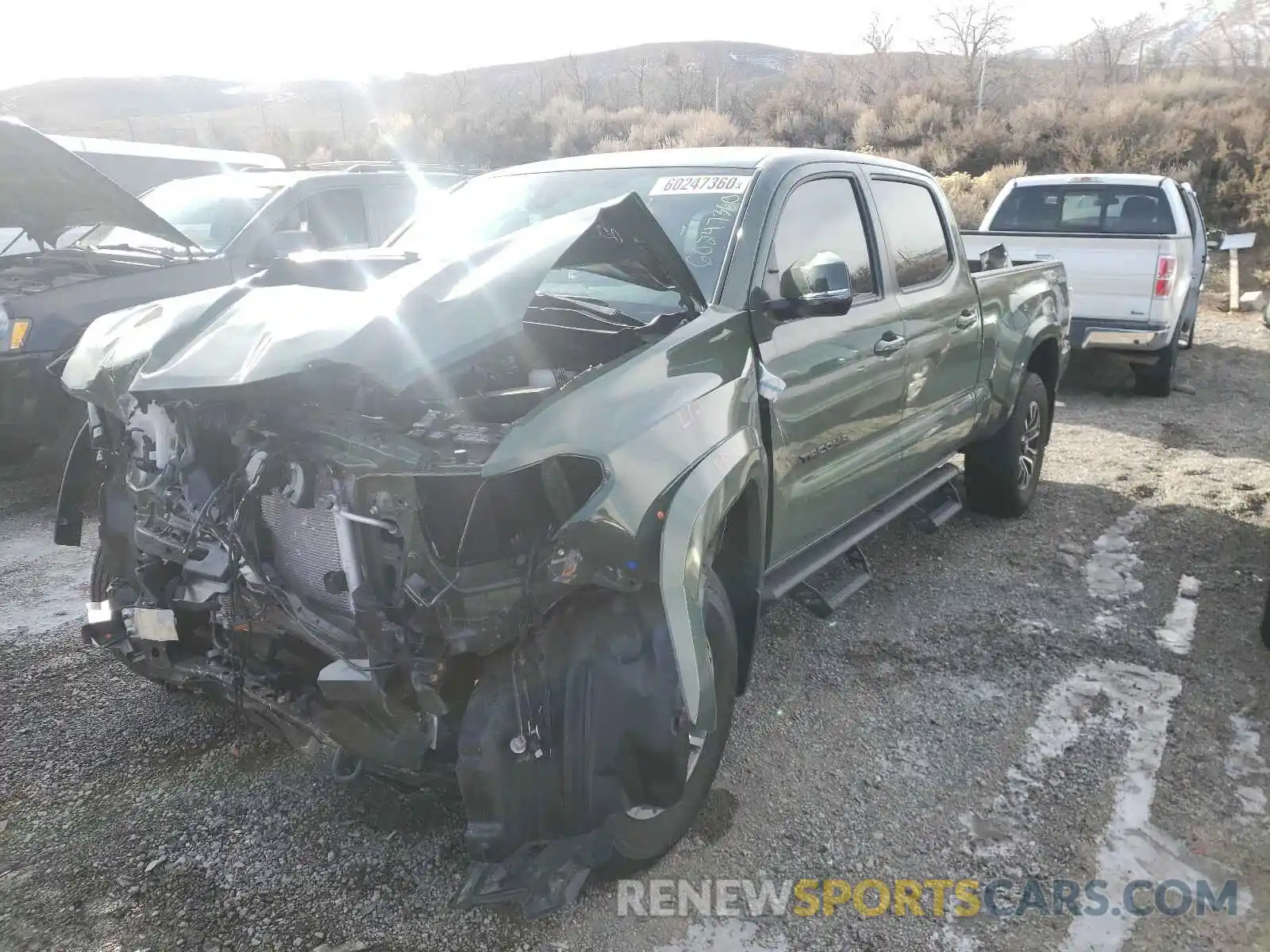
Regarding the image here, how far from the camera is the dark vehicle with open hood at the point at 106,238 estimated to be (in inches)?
205

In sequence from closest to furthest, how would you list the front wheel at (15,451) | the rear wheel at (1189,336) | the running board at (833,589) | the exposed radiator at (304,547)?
the exposed radiator at (304,547) → the running board at (833,589) → the front wheel at (15,451) → the rear wheel at (1189,336)

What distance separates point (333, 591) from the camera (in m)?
2.38

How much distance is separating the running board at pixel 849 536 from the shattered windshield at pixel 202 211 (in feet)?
16.0

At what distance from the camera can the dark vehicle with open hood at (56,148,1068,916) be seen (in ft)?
7.34

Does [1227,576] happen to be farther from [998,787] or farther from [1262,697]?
[998,787]

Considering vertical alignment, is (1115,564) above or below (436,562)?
below

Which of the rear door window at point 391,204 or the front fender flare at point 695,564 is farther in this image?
the rear door window at point 391,204

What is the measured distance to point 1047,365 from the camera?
5914 mm

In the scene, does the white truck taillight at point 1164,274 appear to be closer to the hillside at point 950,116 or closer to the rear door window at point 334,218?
the rear door window at point 334,218

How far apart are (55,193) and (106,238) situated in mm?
1966

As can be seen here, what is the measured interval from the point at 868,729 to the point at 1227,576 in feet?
8.63

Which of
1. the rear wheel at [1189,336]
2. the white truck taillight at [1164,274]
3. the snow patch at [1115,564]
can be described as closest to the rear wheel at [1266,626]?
the snow patch at [1115,564]

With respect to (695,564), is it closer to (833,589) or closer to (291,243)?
(833,589)

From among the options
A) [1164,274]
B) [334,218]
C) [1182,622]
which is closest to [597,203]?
[1182,622]
